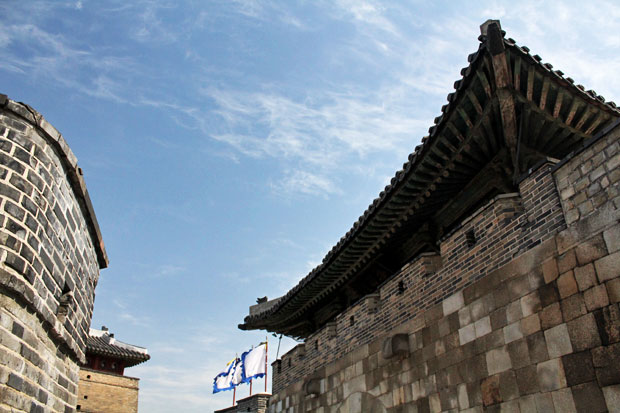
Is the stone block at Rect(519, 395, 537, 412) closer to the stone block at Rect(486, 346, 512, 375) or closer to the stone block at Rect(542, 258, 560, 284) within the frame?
the stone block at Rect(486, 346, 512, 375)

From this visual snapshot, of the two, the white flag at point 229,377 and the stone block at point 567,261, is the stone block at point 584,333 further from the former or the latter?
the white flag at point 229,377

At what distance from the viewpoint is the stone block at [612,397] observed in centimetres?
340

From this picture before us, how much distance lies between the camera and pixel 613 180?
387cm

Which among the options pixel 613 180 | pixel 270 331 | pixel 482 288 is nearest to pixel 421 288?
pixel 482 288

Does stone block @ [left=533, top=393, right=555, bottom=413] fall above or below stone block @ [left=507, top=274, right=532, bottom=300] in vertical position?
below

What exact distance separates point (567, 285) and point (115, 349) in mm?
24084

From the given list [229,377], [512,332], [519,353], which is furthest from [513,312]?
[229,377]

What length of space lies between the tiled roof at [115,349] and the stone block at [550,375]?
75.2ft

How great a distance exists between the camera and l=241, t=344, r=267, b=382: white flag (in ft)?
58.4

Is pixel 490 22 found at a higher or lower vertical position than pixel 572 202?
higher

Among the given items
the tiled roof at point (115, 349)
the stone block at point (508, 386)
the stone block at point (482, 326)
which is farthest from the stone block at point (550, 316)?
the tiled roof at point (115, 349)

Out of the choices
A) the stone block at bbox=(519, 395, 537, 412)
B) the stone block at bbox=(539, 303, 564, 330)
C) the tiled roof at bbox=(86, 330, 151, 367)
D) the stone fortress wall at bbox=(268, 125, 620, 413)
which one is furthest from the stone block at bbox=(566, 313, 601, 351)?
the tiled roof at bbox=(86, 330, 151, 367)

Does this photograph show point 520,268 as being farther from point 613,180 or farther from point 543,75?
point 543,75

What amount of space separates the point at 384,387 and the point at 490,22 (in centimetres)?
448
